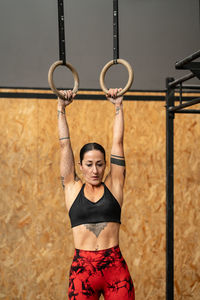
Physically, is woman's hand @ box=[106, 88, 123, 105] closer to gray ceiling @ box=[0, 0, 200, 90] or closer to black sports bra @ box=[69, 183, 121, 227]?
black sports bra @ box=[69, 183, 121, 227]

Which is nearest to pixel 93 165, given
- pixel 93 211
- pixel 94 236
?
pixel 93 211

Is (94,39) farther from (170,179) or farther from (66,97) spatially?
(66,97)

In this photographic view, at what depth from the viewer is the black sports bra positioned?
90.0 inches

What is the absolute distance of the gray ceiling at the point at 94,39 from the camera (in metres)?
4.01

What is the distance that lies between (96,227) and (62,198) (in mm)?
1776

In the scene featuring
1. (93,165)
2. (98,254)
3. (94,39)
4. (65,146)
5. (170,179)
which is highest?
(94,39)

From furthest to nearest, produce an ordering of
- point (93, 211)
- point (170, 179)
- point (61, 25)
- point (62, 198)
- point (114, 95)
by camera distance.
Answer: point (62, 198) → point (170, 179) → point (114, 95) → point (93, 211) → point (61, 25)

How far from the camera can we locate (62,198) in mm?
4012

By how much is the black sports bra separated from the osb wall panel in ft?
5.60

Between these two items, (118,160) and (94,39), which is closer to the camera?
(118,160)

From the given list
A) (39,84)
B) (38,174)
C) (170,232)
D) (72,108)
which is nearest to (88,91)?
(72,108)

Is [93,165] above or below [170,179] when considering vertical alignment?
above

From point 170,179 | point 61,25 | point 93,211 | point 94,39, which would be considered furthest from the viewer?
point 94,39

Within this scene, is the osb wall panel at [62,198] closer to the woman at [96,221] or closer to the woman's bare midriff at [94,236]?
the woman at [96,221]
